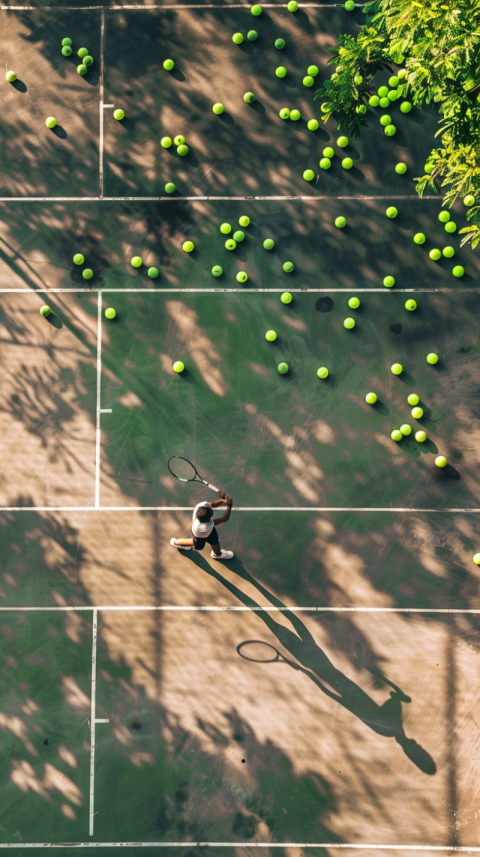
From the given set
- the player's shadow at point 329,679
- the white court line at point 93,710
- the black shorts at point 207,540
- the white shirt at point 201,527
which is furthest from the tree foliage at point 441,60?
the white court line at point 93,710

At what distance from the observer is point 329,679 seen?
34.4 feet

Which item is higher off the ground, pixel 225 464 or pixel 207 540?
pixel 225 464

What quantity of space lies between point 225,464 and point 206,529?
4.69ft

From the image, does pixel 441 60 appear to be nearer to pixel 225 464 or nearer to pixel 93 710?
pixel 225 464

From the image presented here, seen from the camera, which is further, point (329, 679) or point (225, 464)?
point (225, 464)

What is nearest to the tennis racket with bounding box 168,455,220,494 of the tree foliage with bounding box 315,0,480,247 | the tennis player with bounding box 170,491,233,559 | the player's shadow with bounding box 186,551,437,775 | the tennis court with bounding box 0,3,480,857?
the tennis court with bounding box 0,3,480,857

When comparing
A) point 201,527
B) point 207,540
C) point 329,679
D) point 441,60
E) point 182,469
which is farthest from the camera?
point 182,469

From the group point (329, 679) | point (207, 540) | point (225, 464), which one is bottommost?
point (329, 679)

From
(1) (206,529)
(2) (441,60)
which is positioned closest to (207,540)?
(1) (206,529)

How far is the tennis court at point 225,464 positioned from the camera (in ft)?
34.1

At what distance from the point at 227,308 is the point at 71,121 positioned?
14.5 ft

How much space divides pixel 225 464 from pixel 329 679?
13.1 feet

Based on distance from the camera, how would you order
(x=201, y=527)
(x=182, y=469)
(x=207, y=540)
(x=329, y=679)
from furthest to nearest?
(x=182, y=469) < (x=329, y=679) < (x=207, y=540) < (x=201, y=527)

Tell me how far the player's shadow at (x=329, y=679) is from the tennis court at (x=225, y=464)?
0.04 m
